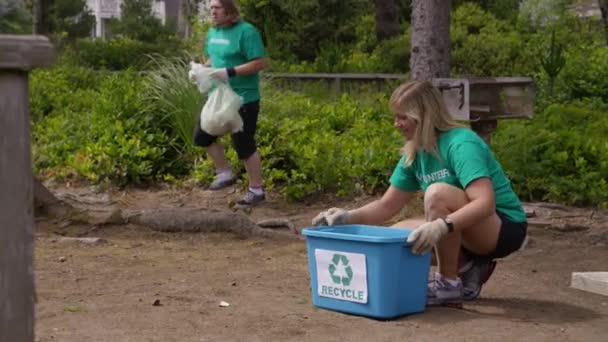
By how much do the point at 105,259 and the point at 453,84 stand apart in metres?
2.57

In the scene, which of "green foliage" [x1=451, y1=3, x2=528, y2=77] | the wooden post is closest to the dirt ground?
the wooden post

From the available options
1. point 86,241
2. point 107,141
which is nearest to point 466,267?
point 86,241

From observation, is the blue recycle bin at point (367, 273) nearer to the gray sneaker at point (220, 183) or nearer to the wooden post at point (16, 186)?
the wooden post at point (16, 186)

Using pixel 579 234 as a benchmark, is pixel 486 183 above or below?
above

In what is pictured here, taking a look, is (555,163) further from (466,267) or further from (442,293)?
(442,293)

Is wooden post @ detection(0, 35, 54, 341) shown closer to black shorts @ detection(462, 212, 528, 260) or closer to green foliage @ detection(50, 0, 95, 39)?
black shorts @ detection(462, 212, 528, 260)

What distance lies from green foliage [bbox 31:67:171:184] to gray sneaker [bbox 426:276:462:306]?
4.62 metres

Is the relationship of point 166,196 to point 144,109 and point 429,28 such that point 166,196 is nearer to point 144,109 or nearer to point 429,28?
point 144,109

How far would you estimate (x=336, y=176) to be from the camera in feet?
28.1

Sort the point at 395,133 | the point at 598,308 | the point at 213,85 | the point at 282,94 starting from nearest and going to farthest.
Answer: the point at 598,308
the point at 213,85
the point at 395,133
the point at 282,94

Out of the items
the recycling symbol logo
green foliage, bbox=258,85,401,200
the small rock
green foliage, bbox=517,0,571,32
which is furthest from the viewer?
green foliage, bbox=517,0,571,32

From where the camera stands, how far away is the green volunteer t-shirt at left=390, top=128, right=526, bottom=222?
4676 mm

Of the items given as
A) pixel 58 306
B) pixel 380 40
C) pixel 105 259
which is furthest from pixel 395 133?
pixel 380 40

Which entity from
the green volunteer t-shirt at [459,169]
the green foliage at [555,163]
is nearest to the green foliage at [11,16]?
the green foliage at [555,163]
